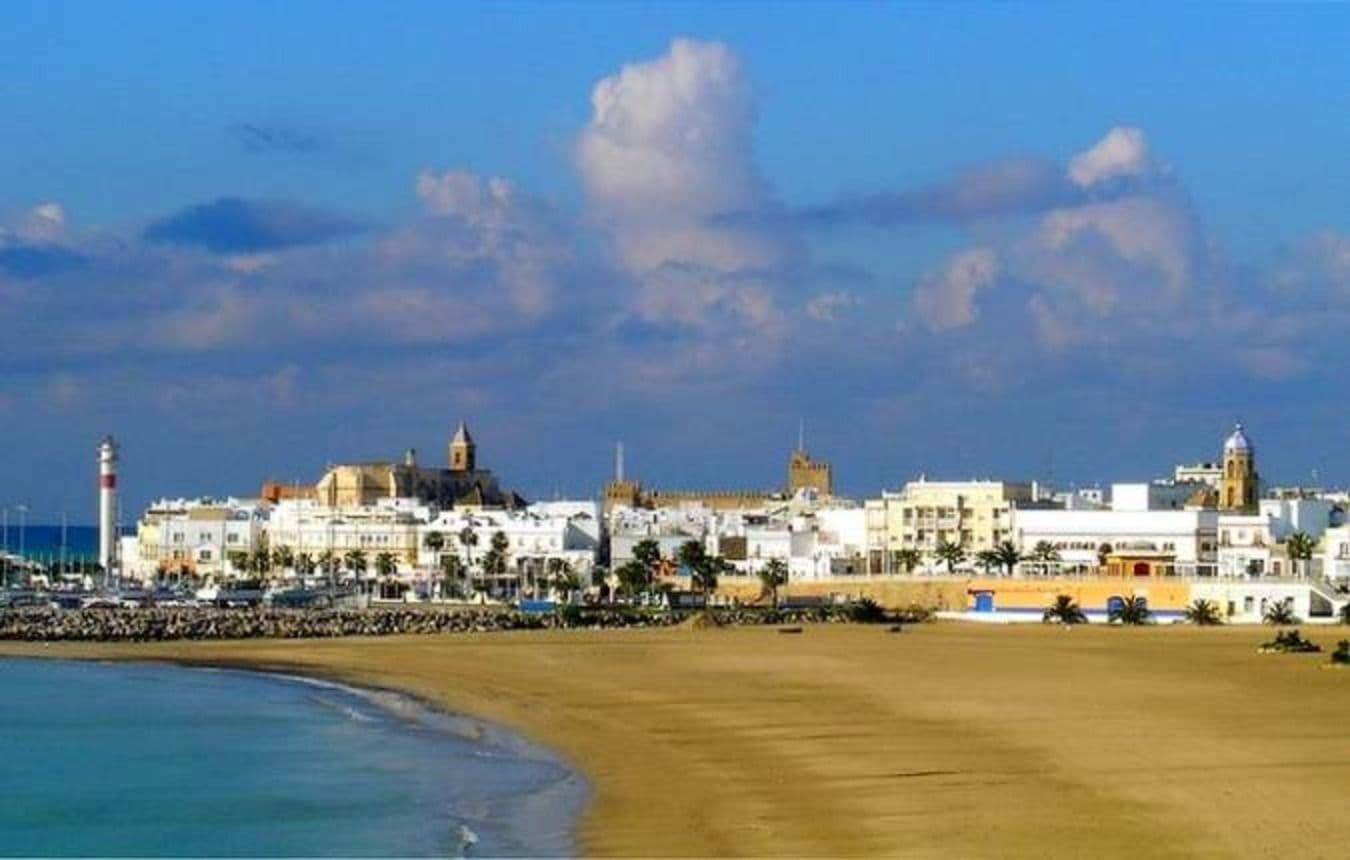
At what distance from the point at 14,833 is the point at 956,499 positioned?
76407 mm

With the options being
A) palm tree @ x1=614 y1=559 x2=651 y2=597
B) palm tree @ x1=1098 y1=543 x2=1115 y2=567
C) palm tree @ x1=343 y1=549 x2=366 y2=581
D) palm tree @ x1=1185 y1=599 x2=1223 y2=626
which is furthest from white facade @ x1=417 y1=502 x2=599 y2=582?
palm tree @ x1=1185 y1=599 x2=1223 y2=626

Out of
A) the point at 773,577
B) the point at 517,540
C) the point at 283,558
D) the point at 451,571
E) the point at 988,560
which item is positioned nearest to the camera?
the point at 988,560

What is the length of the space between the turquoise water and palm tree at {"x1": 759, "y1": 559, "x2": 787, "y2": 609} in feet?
171

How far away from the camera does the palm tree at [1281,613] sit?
7375cm

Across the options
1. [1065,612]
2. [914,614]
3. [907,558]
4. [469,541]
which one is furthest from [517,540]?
[1065,612]

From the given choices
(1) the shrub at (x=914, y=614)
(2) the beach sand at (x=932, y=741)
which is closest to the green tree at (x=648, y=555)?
(1) the shrub at (x=914, y=614)

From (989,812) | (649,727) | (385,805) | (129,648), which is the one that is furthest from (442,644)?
(989,812)

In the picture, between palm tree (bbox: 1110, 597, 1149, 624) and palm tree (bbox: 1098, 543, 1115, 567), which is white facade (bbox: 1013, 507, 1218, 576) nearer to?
palm tree (bbox: 1098, 543, 1115, 567)

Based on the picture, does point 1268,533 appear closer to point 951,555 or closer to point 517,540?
point 951,555

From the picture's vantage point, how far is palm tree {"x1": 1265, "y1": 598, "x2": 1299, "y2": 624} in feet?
242

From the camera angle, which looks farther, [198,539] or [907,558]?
[198,539]

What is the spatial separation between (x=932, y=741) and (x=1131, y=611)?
48.8 meters

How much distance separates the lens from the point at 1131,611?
78062 millimetres

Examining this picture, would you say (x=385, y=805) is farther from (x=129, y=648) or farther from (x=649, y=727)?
(x=129, y=648)
